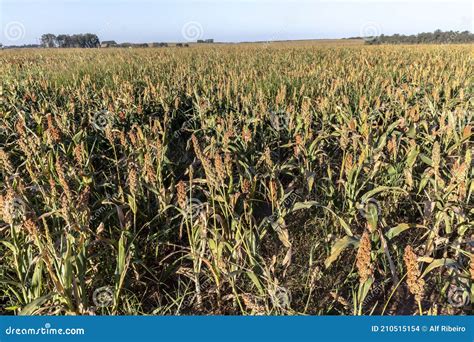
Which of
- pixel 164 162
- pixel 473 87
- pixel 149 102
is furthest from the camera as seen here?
pixel 473 87

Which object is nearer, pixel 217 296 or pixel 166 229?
pixel 217 296

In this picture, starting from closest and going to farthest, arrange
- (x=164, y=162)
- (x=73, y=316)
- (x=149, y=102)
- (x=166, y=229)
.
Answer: (x=73, y=316)
(x=166, y=229)
(x=164, y=162)
(x=149, y=102)

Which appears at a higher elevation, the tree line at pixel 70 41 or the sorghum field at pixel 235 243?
the tree line at pixel 70 41

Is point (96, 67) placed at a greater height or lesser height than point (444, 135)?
greater

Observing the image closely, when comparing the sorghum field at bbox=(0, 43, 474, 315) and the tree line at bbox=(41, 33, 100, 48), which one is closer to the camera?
the sorghum field at bbox=(0, 43, 474, 315)

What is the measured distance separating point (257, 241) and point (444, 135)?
2.18m

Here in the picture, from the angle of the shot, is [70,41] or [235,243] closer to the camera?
[235,243]

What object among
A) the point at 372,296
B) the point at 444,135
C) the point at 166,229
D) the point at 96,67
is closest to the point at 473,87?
the point at 444,135

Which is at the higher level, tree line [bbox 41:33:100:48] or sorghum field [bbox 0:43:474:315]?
tree line [bbox 41:33:100:48]

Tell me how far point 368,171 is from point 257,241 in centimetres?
103

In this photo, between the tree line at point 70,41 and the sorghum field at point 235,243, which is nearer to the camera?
the sorghum field at point 235,243

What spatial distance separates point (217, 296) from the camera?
5.93ft

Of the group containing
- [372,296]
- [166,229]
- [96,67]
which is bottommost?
[372,296]

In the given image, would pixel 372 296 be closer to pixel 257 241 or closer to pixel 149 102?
pixel 257 241
